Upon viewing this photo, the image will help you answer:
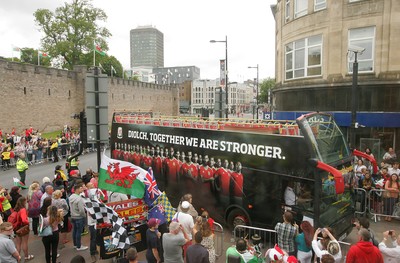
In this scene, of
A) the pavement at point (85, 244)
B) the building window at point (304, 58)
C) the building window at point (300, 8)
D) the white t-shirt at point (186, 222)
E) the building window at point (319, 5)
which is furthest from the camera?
the building window at point (300, 8)

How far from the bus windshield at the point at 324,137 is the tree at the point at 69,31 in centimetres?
4821

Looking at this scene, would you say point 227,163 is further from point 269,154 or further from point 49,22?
point 49,22

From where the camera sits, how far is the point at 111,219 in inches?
280

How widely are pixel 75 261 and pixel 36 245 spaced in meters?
5.39

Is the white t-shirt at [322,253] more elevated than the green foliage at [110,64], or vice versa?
the green foliage at [110,64]

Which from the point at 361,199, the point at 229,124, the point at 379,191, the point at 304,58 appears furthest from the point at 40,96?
the point at 379,191

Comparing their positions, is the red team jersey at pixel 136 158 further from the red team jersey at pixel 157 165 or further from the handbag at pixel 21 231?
the handbag at pixel 21 231

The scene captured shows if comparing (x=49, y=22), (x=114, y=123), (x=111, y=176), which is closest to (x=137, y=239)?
(x=111, y=176)

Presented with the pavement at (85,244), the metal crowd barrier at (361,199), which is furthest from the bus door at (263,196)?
the metal crowd barrier at (361,199)

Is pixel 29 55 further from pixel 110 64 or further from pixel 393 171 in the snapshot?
pixel 393 171

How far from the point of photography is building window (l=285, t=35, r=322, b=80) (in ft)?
57.8

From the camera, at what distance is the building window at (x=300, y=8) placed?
18294 millimetres

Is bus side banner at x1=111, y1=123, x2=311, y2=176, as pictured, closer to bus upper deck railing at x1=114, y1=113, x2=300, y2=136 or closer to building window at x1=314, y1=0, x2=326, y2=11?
bus upper deck railing at x1=114, y1=113, x2=300, y2=136

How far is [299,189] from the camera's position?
25.3 ft
